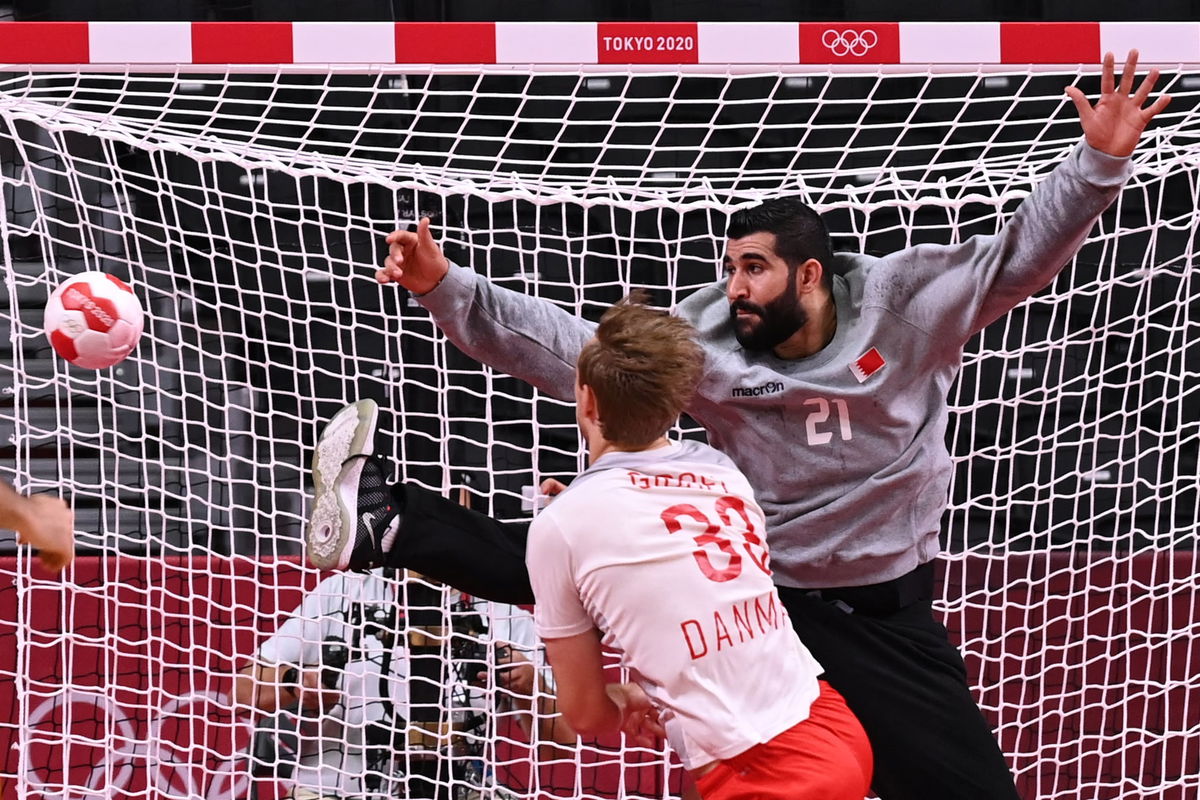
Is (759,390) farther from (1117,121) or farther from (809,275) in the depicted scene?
(1117,121)

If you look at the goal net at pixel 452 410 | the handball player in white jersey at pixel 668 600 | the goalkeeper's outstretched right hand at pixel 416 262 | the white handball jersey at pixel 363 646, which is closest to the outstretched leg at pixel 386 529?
the goalkeeper's outstretched right hand at pixel 416 262

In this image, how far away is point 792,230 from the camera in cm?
288

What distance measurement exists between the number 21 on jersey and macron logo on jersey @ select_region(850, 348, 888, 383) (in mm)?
650

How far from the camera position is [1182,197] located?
201 inches

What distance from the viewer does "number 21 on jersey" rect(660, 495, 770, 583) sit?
2.20 meters

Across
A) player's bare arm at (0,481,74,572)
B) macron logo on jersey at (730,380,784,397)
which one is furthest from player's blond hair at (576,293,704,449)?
player's bare arm at (0,481,74,572)

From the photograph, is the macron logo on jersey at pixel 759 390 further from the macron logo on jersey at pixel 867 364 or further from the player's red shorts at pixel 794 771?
the player's red shorts at pixel 794 771

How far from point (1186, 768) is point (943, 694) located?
192 centimetres

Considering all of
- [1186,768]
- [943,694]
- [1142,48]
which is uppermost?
[1142,48]

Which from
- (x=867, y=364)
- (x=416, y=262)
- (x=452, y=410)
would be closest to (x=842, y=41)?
(x=867, y=364)

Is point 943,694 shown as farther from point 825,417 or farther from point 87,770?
point 87,770

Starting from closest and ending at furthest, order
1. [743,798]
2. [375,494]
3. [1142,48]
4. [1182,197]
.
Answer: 1. [743,798]
2. [375,494]
3. [1142,48]
4. [1182,197]

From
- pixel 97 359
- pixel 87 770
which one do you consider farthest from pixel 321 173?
pixel 87 770

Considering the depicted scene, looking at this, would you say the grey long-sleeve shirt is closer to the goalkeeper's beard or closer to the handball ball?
the goalkeeper's beard
